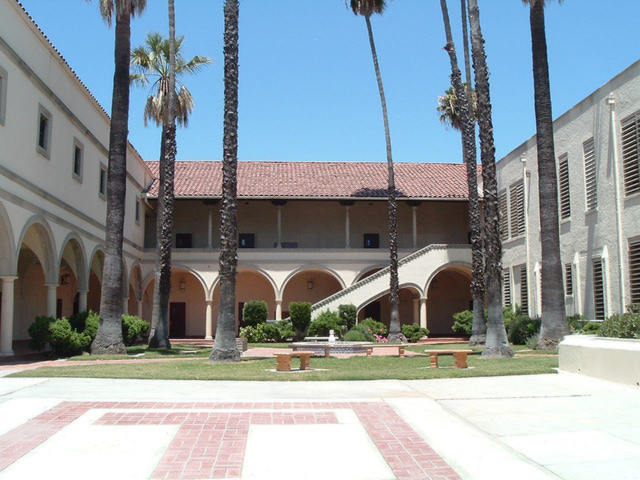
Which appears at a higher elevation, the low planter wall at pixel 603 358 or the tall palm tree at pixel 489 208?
the tall palm tree at pixel 489 208

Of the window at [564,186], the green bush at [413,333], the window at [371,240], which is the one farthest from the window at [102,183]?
the window at [564,186]

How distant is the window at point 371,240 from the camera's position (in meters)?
36.8

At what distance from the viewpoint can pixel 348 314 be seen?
1194 inches

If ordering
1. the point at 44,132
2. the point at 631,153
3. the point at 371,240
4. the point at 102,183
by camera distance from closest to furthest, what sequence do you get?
1. the point at 44,132
2. the point at 631,153
3. the point at 102,183
4. the point at 371,240

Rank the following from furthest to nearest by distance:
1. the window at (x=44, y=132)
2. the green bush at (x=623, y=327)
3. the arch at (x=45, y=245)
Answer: the arch at (x=45, y=245) → the window at (x=44, y=132) → the green bush at (x=623, y=327)

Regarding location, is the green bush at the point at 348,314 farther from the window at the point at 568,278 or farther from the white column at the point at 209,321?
the window at the point at 568,278

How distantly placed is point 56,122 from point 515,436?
17.9m

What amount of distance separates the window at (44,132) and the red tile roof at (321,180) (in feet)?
43.3

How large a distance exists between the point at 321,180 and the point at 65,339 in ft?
64.2

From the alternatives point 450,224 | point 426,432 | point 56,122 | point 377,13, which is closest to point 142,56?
point 56,122

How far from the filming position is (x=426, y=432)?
7.48m

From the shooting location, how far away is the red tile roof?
112ft

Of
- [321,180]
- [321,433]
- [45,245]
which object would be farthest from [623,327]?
[321,180]

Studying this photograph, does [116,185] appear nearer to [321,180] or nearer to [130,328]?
[130,328]
